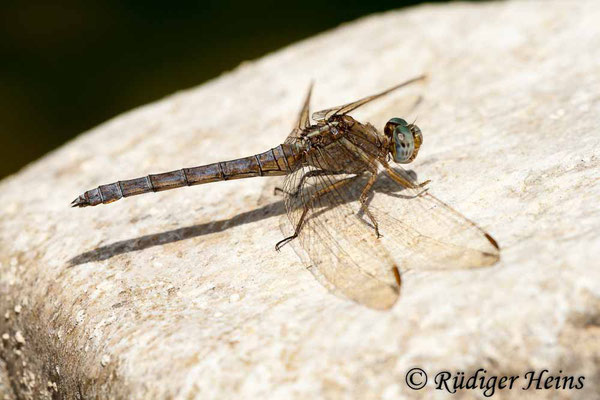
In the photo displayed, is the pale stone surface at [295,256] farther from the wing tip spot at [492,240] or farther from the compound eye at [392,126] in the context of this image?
the compound eye at [392,126]

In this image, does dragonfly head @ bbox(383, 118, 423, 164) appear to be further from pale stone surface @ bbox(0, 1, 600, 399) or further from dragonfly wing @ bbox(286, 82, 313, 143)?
dragonfly wing @ bbox(286, 82, 313, 143)

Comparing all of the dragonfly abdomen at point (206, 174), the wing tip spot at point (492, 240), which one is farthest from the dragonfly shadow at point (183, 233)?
the wing tip spot at point (492, 240)

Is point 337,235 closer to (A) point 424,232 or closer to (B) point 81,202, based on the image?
(A) point 424,232

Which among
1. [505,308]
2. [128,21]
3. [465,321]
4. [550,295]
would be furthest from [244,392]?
[128,21]

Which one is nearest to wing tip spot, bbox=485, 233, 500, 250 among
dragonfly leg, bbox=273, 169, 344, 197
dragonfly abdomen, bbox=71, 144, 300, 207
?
dragonfly leg, bbox=273, 169, 344, 197

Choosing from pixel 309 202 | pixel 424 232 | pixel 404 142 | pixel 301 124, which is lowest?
pixel 424 232

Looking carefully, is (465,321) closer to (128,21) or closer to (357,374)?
(357,374)

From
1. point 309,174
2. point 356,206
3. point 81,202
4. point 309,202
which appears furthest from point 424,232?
point 81,202
